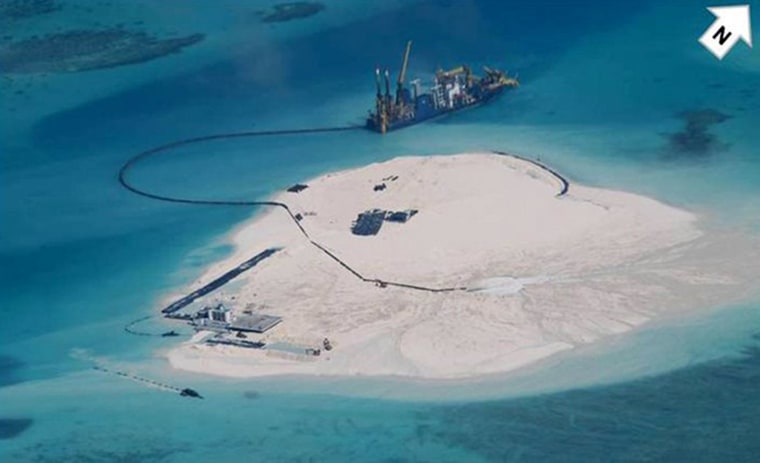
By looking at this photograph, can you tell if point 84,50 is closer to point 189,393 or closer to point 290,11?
point 290,11

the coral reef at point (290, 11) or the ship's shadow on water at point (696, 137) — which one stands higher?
the coral reef at point (290, 11)

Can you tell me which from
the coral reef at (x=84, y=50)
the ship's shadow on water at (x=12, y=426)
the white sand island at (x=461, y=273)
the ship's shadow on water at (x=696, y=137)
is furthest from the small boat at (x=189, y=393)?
the coral reef at (x=84, y=50)

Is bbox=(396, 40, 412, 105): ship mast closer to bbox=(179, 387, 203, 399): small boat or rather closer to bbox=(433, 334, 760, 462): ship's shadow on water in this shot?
bbox=(179, 387, 203, 399): small boat

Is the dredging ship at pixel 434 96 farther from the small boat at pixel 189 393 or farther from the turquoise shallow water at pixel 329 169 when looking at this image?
the small boat at pixel 189 393

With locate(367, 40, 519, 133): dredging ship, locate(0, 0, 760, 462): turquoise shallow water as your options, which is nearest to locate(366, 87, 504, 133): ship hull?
locate(367, 40, 519, 133): dredging ship

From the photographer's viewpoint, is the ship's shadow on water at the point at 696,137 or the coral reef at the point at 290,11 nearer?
the ship's shadow on water at the point at 696,137

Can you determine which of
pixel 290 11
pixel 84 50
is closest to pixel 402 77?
pixel 290 11
